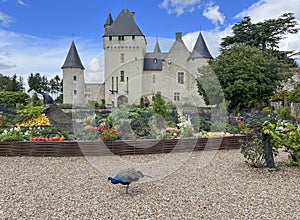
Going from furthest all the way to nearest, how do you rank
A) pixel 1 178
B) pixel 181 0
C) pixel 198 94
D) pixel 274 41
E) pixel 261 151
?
pixel 274 41, pixel 198 94, pixel 181 0, pixel 261 151, pixel 1 178

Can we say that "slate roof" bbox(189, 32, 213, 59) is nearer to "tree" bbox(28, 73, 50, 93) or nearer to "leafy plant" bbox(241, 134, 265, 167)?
"leafy plant" bbox(241, 134, 265, 167)

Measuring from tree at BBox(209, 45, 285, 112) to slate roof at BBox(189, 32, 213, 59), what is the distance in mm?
10975

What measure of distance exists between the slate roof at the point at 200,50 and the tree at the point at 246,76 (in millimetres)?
10975

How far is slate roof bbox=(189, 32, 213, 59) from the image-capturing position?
1189 inches

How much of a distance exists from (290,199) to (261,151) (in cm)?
175

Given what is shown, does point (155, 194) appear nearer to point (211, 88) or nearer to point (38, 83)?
point (211, 88)

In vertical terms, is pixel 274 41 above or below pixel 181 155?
above

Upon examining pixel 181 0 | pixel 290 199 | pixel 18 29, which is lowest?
pixel 290 199

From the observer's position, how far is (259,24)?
30.5 metres

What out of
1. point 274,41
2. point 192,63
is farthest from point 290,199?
point 274,41

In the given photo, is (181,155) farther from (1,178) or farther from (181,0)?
(181,0)

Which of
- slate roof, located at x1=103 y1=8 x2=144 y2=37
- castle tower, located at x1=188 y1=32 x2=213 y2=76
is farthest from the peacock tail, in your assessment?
slate roof, located at x1=103 y1=8 x2=144 y2=37

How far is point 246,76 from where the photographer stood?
57.6 feet

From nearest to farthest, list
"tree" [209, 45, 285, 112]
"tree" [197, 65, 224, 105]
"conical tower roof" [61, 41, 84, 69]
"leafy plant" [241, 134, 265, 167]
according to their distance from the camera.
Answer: "leafy plant" [241, 134, 265, 167] < "tree" [197, 65, 224, 105] < "tree" [209, 45, 285, 112] < "conical tower roof" [61, 41, 84, 69]
